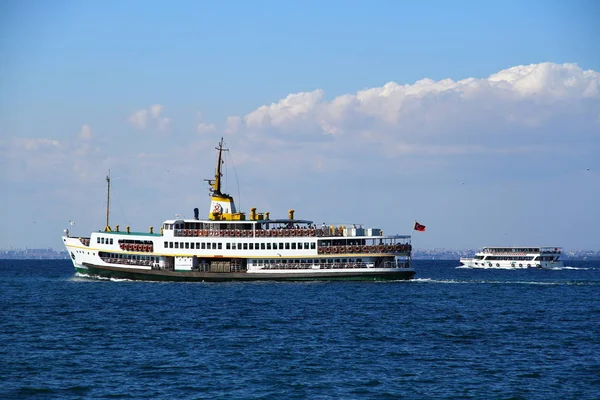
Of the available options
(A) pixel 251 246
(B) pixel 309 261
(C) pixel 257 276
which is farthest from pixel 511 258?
(A) pixel 251 246

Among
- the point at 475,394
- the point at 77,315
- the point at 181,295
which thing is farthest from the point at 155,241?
the point at 475,394

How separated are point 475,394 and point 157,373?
42.7 feet

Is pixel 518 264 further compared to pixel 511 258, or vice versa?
pixel 511 258

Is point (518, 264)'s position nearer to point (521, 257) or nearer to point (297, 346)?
point (521, 257)

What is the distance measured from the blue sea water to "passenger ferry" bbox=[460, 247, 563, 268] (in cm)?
8040

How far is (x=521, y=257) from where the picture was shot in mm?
149250

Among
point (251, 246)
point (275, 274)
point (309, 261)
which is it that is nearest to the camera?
point (275, 274)

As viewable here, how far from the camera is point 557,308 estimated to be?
6194 cm

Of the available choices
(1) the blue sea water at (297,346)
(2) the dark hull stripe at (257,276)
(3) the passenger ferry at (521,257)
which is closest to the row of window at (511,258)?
(3) the passenger ferry at (521,257)

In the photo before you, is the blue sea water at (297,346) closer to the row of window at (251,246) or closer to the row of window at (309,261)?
the row of window at (309,261)

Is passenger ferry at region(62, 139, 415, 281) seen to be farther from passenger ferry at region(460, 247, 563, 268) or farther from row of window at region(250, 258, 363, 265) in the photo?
passenger ferry at region(460, 247, 563, 268)

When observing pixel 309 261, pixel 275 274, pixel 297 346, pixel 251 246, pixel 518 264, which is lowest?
pixel 297 346

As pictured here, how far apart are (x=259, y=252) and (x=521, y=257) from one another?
82191 mm

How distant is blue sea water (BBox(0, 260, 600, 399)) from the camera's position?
104 feet
